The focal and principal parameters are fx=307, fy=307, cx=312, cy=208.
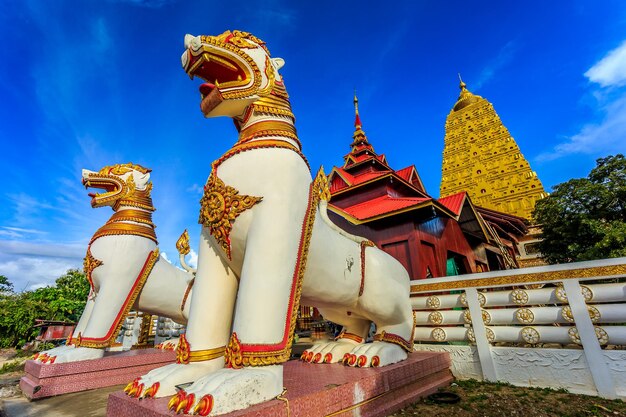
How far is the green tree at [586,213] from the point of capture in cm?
985

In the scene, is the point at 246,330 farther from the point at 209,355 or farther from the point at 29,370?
the point at 29,370

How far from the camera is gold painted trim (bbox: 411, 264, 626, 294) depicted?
3139 mm

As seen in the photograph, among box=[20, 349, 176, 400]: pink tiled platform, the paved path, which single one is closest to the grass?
the paved path

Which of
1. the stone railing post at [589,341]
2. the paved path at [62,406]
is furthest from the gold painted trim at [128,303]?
the stone railing post at [589,341]

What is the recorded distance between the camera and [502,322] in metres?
3.69

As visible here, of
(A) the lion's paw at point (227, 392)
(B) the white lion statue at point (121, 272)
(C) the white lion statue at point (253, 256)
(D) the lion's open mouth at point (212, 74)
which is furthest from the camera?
(B) the white lion statue at point (121, 272)

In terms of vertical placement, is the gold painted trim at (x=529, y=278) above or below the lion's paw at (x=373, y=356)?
above

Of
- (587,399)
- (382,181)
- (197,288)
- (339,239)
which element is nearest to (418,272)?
(382,181)

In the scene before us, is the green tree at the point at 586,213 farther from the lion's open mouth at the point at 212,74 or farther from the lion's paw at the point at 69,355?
the lion's paw at the point at 69,355

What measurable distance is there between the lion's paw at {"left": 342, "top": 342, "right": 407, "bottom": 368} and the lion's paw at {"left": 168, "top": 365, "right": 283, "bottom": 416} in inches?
49.6

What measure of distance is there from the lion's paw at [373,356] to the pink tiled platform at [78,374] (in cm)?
296

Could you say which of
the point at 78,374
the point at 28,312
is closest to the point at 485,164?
the point at 78,374

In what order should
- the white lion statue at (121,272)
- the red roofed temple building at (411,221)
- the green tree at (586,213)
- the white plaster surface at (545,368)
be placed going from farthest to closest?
1. the green tree at (586,213)
2. the red roofed temple building at (411,221)
3. the white lion statue at (121,272)
4. the white plaster surface at (545,368)

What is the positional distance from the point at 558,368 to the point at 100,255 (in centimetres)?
564
